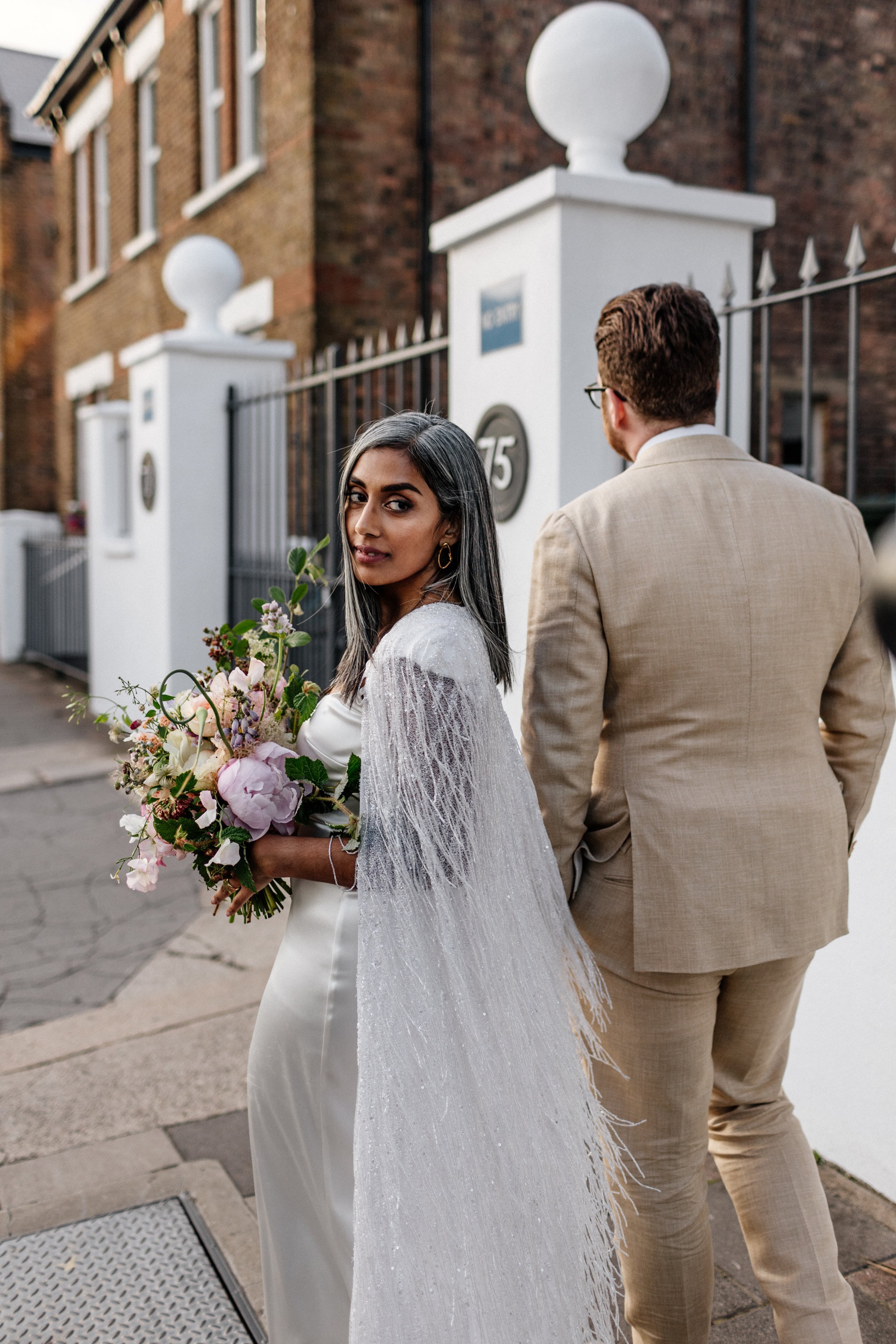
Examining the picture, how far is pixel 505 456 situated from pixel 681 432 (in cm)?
212

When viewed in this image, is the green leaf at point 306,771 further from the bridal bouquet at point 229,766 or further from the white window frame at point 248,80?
the white window frame at point 248,80

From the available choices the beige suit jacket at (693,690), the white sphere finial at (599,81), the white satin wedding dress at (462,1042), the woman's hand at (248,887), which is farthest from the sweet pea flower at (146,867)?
the white sphere finial at (599,81)

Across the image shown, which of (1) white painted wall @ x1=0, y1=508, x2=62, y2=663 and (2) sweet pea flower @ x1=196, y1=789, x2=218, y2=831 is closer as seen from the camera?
(2) sweet pea flower @ x1=196, y1=789, x2=218, y2=831

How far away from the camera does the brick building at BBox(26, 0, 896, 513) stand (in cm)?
928

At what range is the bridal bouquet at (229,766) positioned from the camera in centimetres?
195

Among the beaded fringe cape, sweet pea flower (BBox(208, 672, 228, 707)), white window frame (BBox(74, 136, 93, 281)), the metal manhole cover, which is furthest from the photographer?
white window frame (BBox(74, 136, 93, 281))

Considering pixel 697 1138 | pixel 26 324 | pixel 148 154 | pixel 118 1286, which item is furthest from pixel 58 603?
pixel 697 1138

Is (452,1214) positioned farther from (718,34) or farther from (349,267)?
(718,34)

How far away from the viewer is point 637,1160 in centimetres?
210

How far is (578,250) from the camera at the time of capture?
3912 mm

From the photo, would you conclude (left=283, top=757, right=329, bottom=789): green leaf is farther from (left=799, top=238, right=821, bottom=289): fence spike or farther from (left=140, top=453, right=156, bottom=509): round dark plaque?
(left=140, top=453, right=156, bottom=509): round dark plaque

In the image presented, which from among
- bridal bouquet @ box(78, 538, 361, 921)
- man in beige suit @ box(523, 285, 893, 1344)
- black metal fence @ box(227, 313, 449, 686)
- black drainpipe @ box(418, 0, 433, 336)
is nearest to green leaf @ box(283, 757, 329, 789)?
bridal bouquet @ box(78, 538, 361, 921)

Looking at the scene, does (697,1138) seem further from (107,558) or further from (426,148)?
(426,148)

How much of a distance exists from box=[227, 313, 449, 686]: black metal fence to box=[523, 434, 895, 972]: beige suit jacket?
12.5 feet
